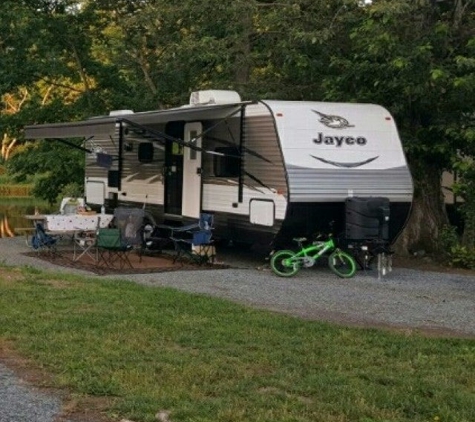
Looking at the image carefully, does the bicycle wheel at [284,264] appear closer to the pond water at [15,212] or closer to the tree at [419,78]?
the tree at [419,78]

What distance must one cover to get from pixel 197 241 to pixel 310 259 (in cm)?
167

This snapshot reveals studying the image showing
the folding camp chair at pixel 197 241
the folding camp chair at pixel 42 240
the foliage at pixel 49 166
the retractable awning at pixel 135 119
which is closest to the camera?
the folding camp chair at pixel 197 241

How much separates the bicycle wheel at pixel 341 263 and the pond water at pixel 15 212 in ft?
30.3

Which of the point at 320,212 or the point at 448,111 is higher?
the point at 448,111

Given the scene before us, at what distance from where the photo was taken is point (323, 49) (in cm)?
1313

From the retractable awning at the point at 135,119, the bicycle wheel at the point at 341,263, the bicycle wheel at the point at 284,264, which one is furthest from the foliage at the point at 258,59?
the bicycle wheel at the point at 284,264

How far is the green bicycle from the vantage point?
1067 cm

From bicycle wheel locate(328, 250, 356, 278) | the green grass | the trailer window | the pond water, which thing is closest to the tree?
the trailer window

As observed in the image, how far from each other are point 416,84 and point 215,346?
6.68 metres

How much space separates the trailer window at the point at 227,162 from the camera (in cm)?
1162

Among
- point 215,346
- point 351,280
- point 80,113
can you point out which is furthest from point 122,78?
point 215,346

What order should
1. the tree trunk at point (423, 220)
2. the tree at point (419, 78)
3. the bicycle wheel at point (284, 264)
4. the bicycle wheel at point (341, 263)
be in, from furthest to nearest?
the tree trunk at point (423, 220) → the tree at point (419, 78) → the bicycle wheel at point (341, 263) → the bicycle wheel at point (284, 264)

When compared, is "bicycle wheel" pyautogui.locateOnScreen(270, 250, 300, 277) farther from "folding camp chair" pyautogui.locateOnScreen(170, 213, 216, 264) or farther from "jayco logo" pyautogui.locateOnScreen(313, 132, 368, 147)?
"jayco logo" pyautogui.locateOnScreen(313, 132, 368, 147)

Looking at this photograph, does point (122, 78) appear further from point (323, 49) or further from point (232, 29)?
point (323, 49)
